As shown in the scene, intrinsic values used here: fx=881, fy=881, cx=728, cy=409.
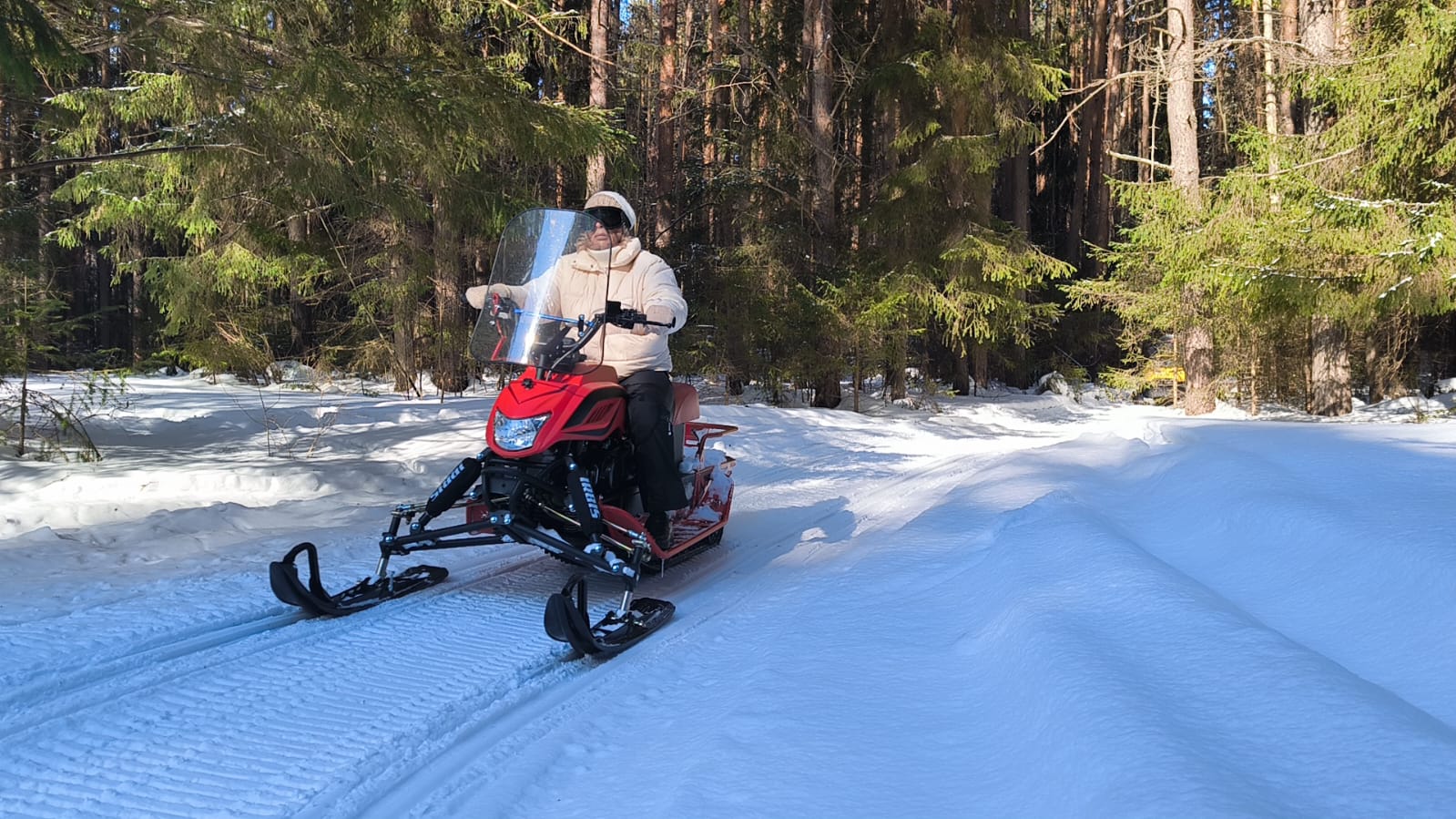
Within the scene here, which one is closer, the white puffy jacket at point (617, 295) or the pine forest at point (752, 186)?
the white puffy jacket at point (617, 295)

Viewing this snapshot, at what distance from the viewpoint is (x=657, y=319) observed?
4.64 m

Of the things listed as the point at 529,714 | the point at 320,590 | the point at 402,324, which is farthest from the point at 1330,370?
the point at 320,590

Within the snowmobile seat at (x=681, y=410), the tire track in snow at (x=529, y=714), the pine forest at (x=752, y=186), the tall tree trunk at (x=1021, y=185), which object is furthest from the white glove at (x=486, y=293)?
the tall tree trunk at (x=1021, y=185)

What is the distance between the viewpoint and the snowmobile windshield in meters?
4.55

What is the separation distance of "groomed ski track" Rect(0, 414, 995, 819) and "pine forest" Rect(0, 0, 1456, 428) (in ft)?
10.3

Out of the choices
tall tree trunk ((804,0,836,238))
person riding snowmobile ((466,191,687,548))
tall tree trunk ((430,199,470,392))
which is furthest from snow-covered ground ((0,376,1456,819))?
tall tree trunk ((804,0,836,238))

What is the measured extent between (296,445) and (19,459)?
8.16 ft

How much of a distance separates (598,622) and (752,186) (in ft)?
46.8

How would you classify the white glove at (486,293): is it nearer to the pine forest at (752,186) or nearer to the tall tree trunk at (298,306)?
the pine forest at (752,186)

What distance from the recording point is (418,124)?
6902 millimetres

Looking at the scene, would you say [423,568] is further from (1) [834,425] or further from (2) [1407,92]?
(2) [1407,92]

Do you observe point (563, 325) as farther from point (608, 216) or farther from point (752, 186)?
point (752, 186)

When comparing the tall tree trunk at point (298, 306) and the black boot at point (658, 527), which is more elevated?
the tall tree trunk at point (298, 306)

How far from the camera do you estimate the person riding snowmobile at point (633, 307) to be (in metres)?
4.64
